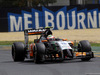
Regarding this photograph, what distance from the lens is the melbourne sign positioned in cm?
3962

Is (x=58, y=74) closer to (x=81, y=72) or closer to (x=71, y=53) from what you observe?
(x=81, y=72)

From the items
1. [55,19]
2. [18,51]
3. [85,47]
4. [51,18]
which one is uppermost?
[51,18]

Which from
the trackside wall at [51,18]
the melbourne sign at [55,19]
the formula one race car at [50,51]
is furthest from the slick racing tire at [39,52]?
the melbourne sign at [55,19]

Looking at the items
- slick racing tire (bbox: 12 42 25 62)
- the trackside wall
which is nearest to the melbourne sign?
the trackside wall

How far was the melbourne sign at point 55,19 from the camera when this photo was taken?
39.6 metres

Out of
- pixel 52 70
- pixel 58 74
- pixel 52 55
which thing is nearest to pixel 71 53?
pixel 52 55

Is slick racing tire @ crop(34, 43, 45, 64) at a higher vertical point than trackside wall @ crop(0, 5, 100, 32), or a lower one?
lower

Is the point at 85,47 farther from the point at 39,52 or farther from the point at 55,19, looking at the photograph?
the point at 55,19

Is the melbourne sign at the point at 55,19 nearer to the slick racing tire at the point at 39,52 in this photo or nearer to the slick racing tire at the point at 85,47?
the slick racing tire at the point at 85,47

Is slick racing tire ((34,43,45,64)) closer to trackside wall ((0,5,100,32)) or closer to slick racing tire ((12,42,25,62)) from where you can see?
slick racing tire ((12,42,25,62))

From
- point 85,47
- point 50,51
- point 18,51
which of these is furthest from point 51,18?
point 50,51

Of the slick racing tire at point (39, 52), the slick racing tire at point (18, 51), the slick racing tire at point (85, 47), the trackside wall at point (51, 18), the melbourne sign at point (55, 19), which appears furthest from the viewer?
the melbourne sign at point (55, 19)

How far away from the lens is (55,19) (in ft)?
132

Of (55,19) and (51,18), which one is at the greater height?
(51,18)
